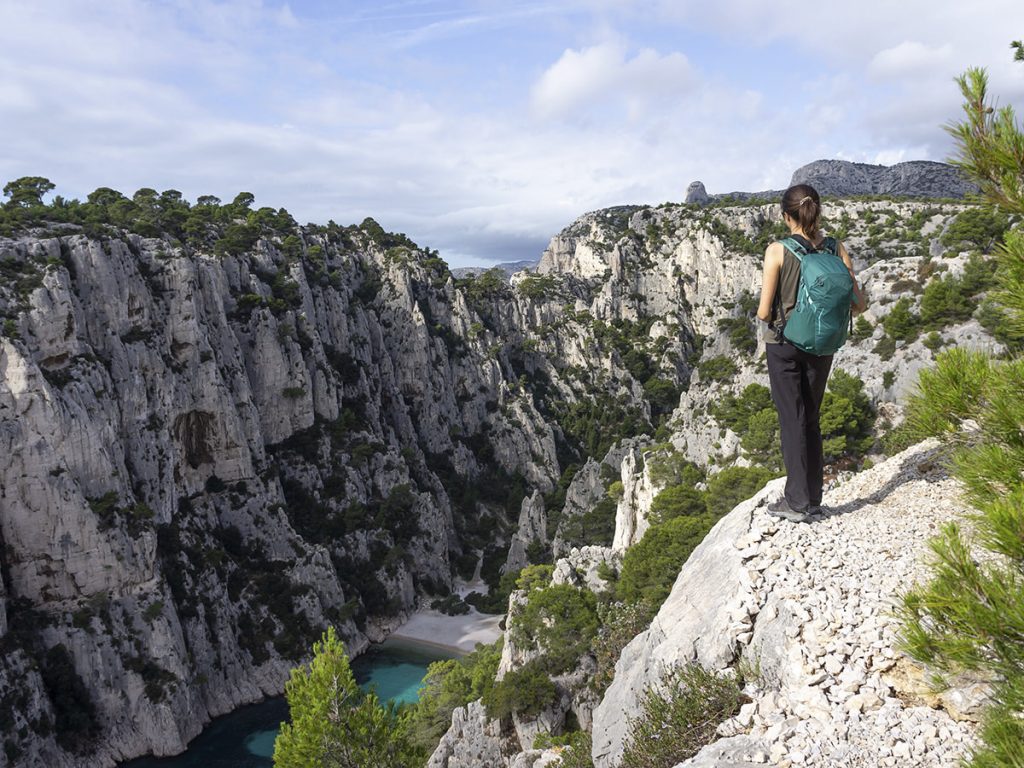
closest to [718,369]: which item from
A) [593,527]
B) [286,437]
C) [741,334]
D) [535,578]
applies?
[741,334]

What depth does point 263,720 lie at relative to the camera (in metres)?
41.7

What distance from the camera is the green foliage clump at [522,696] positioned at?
23531mm

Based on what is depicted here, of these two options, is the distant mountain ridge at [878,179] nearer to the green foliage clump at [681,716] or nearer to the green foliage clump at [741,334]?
the green foliage clump at [741,334]

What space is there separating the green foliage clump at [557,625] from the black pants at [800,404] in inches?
835

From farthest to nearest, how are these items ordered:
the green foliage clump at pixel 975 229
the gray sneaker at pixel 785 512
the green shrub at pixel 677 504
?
the green foliage clump at pixel 975 229
the green shrub at pixel 677 504
the gray sneaker at pixel 785 512

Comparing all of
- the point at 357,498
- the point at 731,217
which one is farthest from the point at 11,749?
the point at 731,217

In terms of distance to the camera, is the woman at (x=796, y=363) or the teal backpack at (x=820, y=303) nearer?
the teal backpack at (x=820, y=303)

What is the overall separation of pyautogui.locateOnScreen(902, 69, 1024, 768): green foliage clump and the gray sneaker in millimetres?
1930

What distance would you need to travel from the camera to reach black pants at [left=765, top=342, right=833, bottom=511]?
6926 millimetres

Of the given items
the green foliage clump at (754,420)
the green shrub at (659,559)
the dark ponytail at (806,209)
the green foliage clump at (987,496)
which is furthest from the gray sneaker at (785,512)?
the green foliage clump at (754,420)

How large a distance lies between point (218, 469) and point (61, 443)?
48.9ft

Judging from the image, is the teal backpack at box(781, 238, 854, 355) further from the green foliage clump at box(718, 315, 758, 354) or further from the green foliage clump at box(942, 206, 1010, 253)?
the green foliage clump at box(718, 315, 758, 354)

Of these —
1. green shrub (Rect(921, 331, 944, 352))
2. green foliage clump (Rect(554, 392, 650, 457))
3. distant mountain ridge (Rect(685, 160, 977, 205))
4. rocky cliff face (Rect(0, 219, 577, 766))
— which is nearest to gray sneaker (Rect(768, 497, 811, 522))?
green shrub (Rect(921, 331, 944, 352))

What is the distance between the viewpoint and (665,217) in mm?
114875
